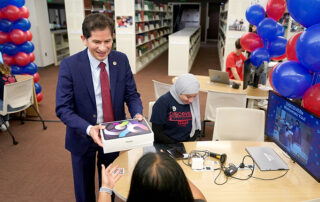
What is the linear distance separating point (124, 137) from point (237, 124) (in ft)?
4.53

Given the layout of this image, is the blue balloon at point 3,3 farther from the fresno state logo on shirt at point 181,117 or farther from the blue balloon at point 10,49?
the fresno state logo on shirt at point 181,117

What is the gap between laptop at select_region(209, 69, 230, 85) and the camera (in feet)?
12.3

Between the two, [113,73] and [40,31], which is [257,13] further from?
[40,31]

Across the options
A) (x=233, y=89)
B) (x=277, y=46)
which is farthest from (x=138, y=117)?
(x=277, y=46)

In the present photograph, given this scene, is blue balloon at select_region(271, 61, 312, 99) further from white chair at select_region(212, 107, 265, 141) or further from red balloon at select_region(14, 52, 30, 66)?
red balloon at select_region(14, 52, 30, 66)

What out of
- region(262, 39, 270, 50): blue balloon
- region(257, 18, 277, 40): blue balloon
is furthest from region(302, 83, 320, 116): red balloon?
region(262, 39, 270, 50): blue balloon

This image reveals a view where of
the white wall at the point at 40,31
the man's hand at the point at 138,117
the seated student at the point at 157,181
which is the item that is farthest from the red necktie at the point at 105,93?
the white wall at the point at 40,31

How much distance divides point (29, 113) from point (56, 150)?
5.18 feet

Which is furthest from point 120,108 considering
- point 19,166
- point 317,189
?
point 19,166

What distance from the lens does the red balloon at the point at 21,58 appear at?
4.36m

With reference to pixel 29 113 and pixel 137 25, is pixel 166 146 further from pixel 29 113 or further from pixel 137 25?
pixel 137 25

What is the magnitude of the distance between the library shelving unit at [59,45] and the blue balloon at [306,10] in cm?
800

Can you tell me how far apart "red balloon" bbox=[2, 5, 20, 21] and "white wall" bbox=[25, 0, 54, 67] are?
343 cm

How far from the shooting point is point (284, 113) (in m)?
1.54
